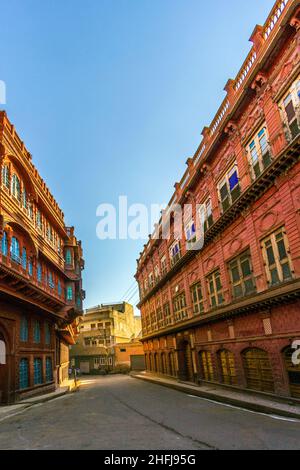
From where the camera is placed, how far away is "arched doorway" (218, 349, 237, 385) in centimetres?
1607

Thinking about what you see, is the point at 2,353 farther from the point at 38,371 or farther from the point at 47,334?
the point at 47,334

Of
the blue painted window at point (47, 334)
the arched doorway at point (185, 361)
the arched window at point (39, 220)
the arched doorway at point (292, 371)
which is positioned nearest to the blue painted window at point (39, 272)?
the arched window at point (39, 220)

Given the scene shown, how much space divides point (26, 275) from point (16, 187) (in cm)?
551

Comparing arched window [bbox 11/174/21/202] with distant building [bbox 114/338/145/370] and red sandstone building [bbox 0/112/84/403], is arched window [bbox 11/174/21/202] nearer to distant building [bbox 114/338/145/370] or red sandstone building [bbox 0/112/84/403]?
red sandstone building [bbox 0/112/84/403]

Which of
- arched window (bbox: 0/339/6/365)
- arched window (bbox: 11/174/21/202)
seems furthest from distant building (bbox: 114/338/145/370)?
arched window (bbox: 11/174/21/202)

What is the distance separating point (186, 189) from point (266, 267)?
1017 cm

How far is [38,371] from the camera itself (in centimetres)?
2316

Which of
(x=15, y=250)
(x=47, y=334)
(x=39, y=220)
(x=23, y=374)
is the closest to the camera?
(x=15, y=250)

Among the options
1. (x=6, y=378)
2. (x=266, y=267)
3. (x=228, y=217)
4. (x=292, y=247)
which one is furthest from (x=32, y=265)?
(x=292, y=247)

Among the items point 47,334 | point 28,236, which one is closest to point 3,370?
point 28,236

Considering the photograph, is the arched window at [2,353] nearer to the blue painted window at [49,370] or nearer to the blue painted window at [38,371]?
the blue painted window at [38,371]

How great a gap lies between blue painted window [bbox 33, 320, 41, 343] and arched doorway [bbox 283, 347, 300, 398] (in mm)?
17145

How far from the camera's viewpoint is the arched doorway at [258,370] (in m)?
13.1
